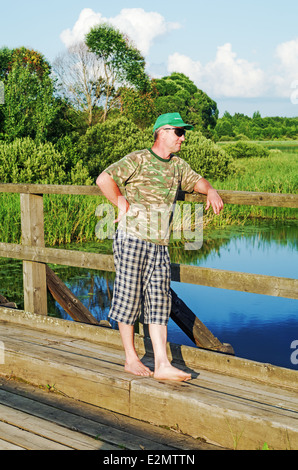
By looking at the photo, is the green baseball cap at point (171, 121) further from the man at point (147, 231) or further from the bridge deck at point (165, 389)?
the bridge deck at point (165, 389)

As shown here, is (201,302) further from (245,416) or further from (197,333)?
(245,416)

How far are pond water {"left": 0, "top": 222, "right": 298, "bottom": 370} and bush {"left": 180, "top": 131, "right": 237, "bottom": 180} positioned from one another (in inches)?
395

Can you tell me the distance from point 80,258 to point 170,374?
1211 millimetres

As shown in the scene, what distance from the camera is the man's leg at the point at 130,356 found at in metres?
3.26

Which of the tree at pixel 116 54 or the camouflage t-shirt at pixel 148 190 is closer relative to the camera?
the camouflage t-shirt at pixel 148 190

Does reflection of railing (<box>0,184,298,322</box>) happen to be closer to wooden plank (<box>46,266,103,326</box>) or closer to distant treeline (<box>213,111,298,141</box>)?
wooden plank (<box>46,266,103,326</box>)

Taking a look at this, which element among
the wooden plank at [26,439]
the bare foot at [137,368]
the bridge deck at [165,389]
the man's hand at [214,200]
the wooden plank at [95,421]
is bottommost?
the wooden plank at [95,421]

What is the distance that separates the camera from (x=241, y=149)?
36469mm

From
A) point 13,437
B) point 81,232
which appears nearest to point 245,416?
point 13,437

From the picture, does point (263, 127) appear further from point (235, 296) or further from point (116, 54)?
point (235, 296)

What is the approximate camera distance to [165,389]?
3021 mm

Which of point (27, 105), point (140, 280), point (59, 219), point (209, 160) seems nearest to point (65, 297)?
point (140, 280)

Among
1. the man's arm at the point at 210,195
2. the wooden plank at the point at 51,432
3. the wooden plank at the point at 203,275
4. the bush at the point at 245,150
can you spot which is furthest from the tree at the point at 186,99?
the wooden plank at the point at 51,432

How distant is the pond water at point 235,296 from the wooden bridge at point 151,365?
2784 millimetres
